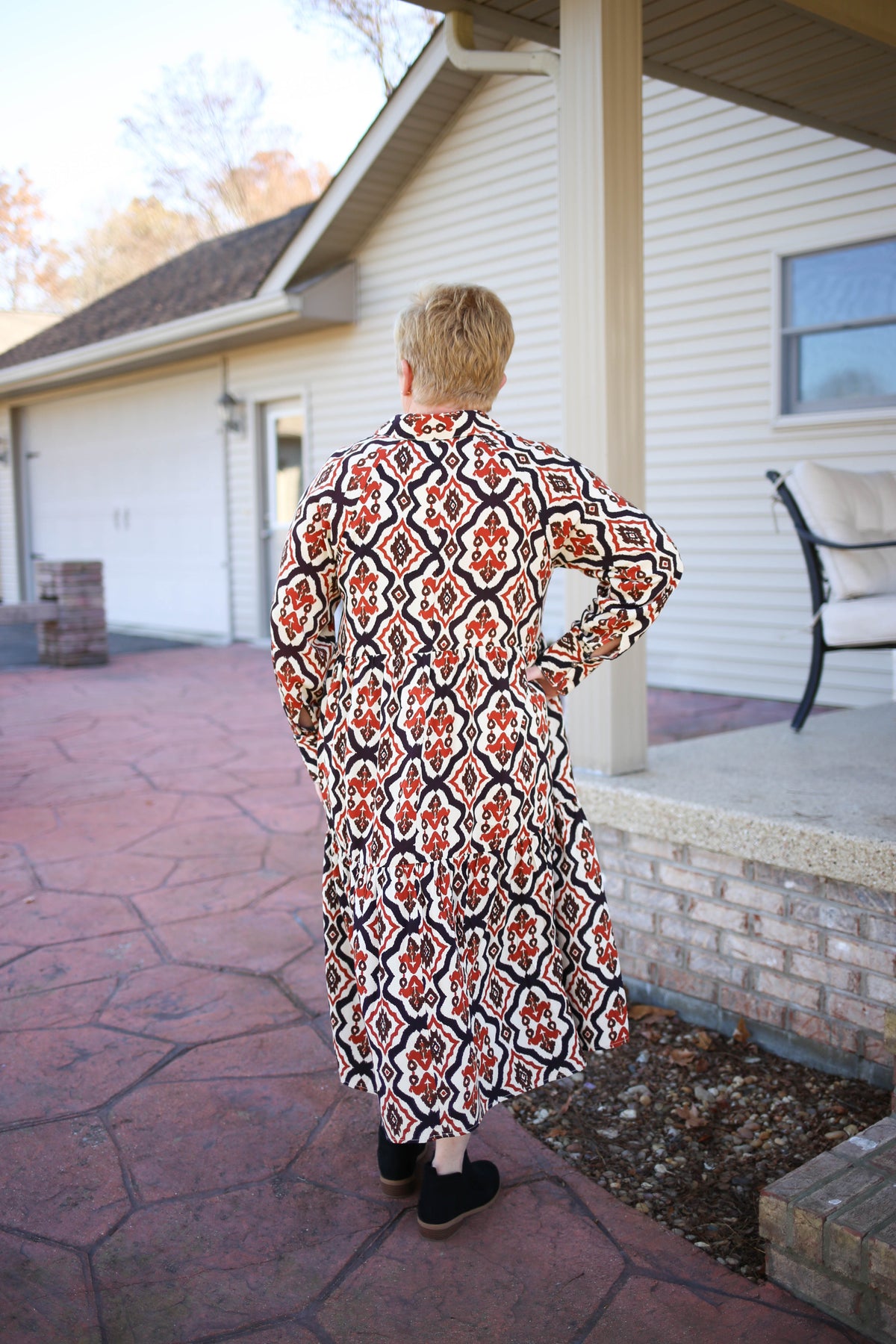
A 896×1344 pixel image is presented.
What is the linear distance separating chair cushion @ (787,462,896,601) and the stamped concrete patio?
2.10 m

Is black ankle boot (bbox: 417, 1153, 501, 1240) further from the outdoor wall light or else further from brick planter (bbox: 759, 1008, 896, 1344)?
the outdoor wall light

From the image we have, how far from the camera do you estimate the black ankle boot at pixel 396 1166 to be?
2.02m

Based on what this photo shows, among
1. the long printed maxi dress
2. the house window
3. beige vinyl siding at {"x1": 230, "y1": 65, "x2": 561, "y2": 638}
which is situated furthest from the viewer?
beige vinyl siding at {"x1": 230, "y1": 65, "x2": 561, "y2": 638}

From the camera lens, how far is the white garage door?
11.5 meters

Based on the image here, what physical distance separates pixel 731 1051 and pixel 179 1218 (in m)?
1.31

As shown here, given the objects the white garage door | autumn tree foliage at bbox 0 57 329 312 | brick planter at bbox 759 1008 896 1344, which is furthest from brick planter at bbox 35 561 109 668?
autumn tree foliage at bbox 0 57 329 312

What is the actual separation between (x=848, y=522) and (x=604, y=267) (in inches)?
61.5

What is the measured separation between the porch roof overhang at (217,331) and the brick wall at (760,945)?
7398 mm

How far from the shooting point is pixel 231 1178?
6.85 feet

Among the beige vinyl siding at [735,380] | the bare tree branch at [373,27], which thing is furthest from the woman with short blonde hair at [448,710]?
the bare tree branch at [373,27]

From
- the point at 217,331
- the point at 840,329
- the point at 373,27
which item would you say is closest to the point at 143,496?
the point at 217,331

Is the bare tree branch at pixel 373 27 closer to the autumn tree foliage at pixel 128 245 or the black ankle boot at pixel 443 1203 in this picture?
the autumn tree foliage at pixel 128 245

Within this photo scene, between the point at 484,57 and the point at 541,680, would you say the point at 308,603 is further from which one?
the point at 484,57

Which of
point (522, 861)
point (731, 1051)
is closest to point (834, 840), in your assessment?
point (731, 1051)
